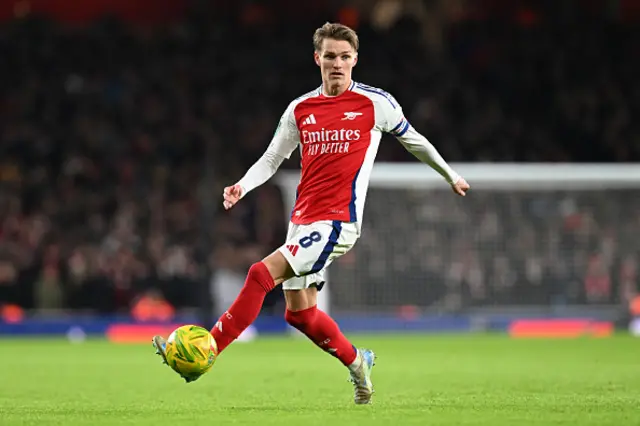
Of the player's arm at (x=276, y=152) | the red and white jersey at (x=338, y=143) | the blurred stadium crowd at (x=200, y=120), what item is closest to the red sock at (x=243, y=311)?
the red and white jersey at (x=338, y=143)

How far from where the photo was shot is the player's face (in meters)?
6.89

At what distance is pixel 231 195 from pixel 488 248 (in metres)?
11.1

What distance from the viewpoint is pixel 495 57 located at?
→ 71.5 ft

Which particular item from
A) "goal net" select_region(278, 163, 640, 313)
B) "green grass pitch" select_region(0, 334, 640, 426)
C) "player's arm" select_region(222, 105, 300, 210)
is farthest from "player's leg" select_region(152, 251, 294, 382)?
"goal net" select_region(278, 163, 640, 313)

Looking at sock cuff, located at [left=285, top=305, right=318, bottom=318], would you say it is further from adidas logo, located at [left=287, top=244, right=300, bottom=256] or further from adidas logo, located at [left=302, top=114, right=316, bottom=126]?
adidas logo, located at [left=302, top=114, right=316, bottom=126]

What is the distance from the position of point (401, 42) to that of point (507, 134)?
2.70m

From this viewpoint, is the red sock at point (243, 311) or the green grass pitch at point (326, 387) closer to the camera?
the green grass pitch at point (326, 387)

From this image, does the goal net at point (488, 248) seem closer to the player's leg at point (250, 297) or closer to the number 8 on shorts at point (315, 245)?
the number 8 on shorts at point (315, 245)

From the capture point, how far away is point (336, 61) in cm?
691

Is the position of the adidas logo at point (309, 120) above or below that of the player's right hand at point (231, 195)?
above

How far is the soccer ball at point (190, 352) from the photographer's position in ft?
21.5

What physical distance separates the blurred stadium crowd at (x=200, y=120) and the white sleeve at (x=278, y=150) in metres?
9.79

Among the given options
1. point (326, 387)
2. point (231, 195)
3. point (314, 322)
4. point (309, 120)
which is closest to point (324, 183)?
point (309, 120)

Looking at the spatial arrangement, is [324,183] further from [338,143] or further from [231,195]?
[231,195]
